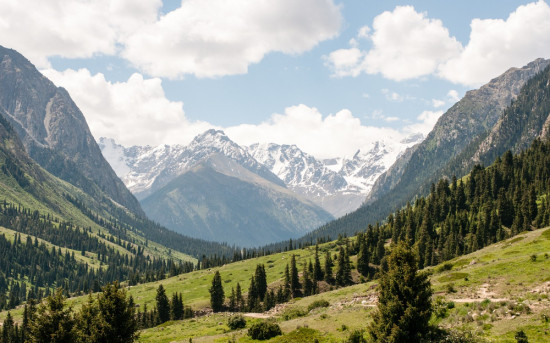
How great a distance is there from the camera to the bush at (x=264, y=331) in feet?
176

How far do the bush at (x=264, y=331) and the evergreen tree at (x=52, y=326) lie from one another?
22701 mm

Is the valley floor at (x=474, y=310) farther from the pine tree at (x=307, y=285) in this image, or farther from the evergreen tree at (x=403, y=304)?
the pine tree at (x=307, y=285)

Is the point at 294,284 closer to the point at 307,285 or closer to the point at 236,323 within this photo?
the point at 307,285

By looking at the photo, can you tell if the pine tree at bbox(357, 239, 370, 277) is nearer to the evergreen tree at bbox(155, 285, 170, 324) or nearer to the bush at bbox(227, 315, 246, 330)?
the evergreen tree at bbox(155, 285, 170, 324)

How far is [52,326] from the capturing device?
49812 millimetres

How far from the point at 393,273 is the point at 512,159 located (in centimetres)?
17117

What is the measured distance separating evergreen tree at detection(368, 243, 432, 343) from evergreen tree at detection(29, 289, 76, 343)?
3688 cm

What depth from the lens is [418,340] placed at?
4162cm

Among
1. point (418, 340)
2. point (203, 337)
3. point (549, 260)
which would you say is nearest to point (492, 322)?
point (418, 340)

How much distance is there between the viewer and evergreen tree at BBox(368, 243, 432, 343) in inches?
1634

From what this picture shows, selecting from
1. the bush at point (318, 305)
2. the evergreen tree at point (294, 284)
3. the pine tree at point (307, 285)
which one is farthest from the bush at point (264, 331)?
the evergreen tree at point (294, 284)

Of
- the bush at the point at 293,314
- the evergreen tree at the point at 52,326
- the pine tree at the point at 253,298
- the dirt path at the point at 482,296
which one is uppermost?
the evergreen tree at the point at 52,326

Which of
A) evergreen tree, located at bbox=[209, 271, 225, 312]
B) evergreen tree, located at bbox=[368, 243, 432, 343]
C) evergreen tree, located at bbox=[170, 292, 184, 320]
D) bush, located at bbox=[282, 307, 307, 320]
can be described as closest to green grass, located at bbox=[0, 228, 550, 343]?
bush, located at bbox=[282, 307, 307, 320]

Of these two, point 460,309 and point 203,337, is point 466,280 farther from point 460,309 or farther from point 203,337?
point 203,337
